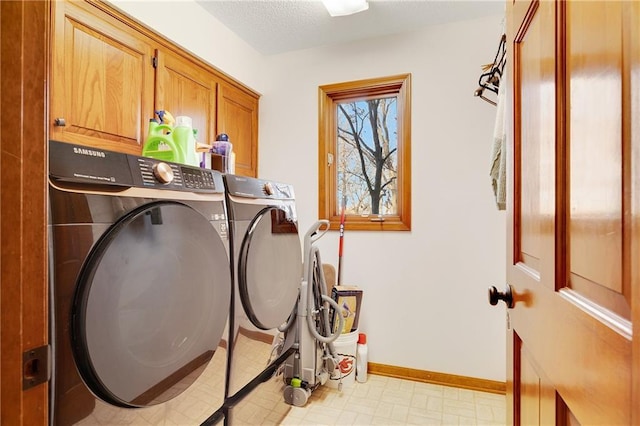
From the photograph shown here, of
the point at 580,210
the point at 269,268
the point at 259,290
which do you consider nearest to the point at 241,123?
the point at 269,268

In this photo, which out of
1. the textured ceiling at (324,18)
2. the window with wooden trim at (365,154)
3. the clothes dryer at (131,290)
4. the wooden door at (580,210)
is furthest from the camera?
the window with wooden trim at (365,154)

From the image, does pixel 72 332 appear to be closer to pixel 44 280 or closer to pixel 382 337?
pixel 44 280

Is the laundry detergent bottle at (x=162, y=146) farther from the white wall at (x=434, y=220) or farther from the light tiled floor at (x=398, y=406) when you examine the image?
the light tiled floor at (x=398, y=406)

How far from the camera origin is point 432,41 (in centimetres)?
227

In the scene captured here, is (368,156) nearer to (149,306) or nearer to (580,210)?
(149,306)

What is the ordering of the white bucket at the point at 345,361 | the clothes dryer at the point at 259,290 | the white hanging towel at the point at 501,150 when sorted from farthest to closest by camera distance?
the white bucket at the point at 345,361 → the clothes dryer at the point at 259,290 → the white hanging towel at the point at 501,150

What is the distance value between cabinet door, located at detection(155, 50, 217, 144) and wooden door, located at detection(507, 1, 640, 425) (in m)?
1.72

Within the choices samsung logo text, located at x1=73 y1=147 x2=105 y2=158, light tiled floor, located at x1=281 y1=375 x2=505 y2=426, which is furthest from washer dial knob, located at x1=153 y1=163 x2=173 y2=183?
light tiled floor, located at x1=281 y1=375 x2=505 y2=426

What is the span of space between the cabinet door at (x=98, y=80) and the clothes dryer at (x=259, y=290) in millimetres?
711

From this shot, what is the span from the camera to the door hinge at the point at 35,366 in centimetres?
46

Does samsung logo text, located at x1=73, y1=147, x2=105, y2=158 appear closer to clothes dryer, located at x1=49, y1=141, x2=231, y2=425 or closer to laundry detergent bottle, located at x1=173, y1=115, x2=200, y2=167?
clothes dryer, located at x1=49, y1=141, x2=231, y2=425

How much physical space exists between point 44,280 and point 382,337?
221 cm

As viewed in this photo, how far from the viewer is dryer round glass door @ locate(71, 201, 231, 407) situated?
75cm

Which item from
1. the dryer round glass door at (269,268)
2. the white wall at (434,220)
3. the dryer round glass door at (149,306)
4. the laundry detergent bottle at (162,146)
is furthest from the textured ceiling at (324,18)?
the dryer round glass door at (149,306)
